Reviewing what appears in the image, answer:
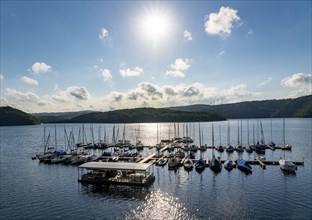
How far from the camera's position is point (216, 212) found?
38375 millimetres

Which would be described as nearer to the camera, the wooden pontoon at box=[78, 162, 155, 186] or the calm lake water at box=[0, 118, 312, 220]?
the calm lake water at box=[0, 118, 312, 220]

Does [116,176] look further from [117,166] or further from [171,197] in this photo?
[171,197]

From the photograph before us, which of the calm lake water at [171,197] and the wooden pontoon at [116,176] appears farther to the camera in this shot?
the wooden pontoon at [116,176]

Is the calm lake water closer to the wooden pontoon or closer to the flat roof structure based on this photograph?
the wooden pontoon

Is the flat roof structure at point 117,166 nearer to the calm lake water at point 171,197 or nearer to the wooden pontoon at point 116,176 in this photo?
the wooden pontoon at point 116,176

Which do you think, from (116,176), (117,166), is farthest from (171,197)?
(116,176)

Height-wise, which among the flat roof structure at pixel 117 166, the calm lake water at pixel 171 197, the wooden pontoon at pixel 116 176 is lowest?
the calm lake water at pixel 171 197

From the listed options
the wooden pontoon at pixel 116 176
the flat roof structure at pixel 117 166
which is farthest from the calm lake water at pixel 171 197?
the flat roof structure at pixel 117 166

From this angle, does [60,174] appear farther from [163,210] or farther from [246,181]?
[246,181]

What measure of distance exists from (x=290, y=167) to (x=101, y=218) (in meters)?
49.6

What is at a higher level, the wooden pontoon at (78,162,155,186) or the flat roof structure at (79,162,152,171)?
the flat roof structure at (79,162,152,171)

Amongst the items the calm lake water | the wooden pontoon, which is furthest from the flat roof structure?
the calm lake water

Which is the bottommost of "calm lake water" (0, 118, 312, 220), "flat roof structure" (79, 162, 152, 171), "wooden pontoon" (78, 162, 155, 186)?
"calm lake water" (0, 118, 312, 220)

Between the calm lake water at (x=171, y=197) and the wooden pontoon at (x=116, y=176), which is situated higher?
the wooden pontoon at (x=116, y=176)
